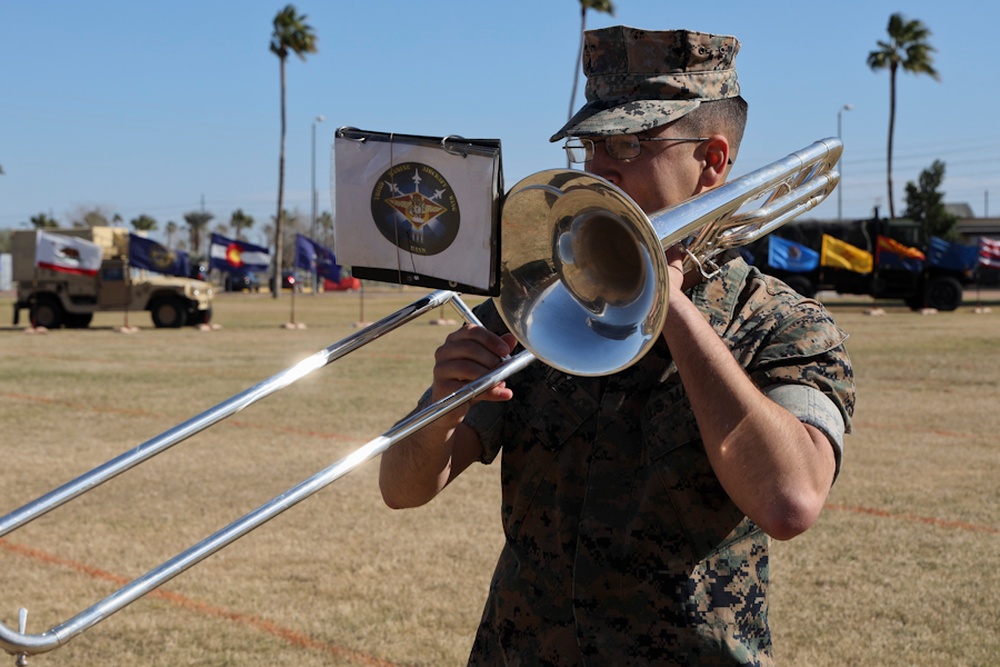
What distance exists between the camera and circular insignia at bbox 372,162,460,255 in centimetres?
184

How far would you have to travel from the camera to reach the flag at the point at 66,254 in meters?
26.9

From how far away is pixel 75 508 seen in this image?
297 inches

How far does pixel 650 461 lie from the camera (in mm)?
2039

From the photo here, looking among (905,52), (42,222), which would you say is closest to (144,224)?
(42,222)

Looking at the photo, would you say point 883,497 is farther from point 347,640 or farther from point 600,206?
point 600,206

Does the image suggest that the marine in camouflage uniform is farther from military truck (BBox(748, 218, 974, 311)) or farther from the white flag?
military truck (BBox(748, 218, 974, 311))

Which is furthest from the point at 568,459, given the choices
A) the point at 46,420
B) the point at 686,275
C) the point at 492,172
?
the point at 46,420

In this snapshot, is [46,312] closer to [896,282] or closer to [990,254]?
[896,282]

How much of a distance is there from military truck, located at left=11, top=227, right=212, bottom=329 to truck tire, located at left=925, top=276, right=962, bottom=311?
1891 centimetres

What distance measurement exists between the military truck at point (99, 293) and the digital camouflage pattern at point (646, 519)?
26.1 metres

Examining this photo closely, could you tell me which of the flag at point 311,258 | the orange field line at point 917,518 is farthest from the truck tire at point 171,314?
the orange field line at point 917,518

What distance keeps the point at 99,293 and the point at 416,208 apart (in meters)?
27.2

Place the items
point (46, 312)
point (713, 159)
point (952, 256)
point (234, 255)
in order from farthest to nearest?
point (952, 256) < point (234, 255) < point (46, 312) < point (713, 159)

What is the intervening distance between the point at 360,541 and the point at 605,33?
497cm
